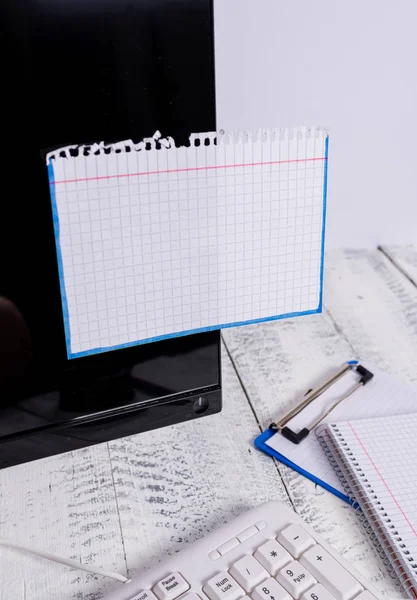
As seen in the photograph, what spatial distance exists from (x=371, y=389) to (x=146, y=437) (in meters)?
0.24

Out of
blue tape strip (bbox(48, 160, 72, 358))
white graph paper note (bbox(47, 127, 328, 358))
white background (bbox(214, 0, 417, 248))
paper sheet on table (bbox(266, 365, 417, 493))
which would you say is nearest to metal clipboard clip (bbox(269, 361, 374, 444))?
paper sheet on table (bbox(266, 365, 417, 493))

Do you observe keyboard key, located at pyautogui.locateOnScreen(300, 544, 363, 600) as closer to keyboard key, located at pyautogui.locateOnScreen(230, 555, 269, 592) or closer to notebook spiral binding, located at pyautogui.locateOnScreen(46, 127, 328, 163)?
keyboard key, located at pyautogui.locateOnScreen(230, 555, 269, 592)

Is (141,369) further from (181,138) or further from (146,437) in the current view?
(181,138)

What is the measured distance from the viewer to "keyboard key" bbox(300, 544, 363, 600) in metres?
0.42

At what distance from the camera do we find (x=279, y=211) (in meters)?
0.51

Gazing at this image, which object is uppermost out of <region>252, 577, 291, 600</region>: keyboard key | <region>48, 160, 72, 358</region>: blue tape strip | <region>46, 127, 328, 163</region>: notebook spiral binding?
<region>46, 127, 328, 163</region>: notebook spiral binding

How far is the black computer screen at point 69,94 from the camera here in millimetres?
406

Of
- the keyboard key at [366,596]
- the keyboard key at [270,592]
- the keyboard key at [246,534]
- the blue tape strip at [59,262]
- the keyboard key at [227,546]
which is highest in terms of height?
the blue tape strip at [59,262]

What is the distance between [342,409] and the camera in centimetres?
62

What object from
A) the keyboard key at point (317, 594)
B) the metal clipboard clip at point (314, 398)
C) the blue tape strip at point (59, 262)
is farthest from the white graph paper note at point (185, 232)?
the keyboard key at point (317, 594)

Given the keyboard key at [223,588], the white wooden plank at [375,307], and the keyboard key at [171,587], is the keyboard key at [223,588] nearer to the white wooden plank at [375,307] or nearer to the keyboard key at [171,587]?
the keyboard key at [171,587]

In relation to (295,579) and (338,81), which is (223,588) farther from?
(338,81)

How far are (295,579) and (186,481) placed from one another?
0.48 feet

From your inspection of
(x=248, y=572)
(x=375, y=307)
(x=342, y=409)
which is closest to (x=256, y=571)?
(x=248, y=572)
